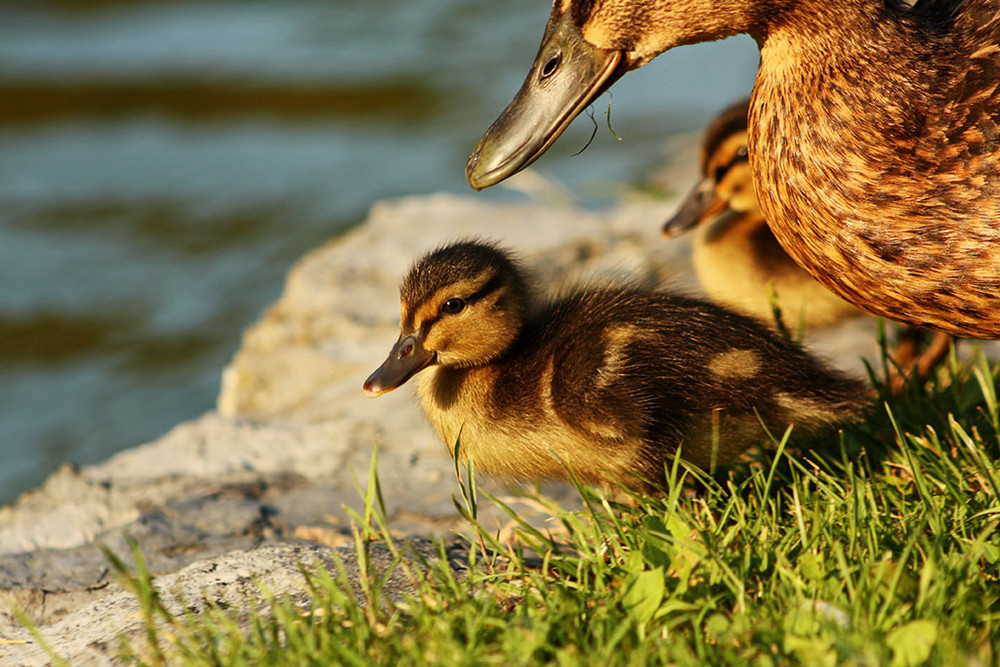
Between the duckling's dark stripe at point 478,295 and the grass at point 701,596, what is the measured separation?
629 millimetres

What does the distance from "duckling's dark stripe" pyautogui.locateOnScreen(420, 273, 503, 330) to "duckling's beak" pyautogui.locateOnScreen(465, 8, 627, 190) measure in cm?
36

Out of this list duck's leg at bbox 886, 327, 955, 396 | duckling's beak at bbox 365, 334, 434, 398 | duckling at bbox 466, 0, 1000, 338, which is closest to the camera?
duckling at bbox 466, 0, 1000, 338

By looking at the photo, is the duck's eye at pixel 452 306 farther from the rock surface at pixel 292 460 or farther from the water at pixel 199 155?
the water at pixel 199 155

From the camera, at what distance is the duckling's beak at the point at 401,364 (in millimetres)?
3330

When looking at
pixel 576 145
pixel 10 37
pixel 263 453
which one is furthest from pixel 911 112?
pixel 10 37

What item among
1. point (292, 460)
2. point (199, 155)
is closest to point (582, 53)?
point (292, 460)

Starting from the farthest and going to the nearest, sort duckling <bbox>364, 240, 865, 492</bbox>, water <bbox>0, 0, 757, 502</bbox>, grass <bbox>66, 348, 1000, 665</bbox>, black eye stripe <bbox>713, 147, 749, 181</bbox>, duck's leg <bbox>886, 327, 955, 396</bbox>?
water <bbox>0, 0, 757, 502</bbox> → black eye stripe <bbox>713, 147, 749, 181</bbox> → duck's leg <bbox>886, 327, 955, 396</bbox> → duckling <bbox>364, 240, 865, 492</bbox> → grass <bbox>66, 348, 1000, 665</bbox>

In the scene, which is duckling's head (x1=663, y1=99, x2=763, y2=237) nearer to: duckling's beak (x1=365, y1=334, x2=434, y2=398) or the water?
duckling's beak (x1=365, y1=334, x2=434, y2=398)

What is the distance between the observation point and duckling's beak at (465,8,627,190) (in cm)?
305

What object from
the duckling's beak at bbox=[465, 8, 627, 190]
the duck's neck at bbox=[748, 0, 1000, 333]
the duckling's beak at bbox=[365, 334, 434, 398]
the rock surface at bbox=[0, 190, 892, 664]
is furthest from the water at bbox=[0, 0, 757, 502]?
the duck's neck at bbox=[748, 0, 1000, 333]

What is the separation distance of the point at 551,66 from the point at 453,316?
755mm

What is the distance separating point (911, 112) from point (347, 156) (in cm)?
793

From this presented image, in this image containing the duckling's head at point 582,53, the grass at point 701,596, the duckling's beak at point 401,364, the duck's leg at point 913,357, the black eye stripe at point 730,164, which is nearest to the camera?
the grass at point 701,596

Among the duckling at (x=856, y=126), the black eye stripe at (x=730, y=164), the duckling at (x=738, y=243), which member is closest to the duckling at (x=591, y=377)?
the duckling at (x=856, y=126)
